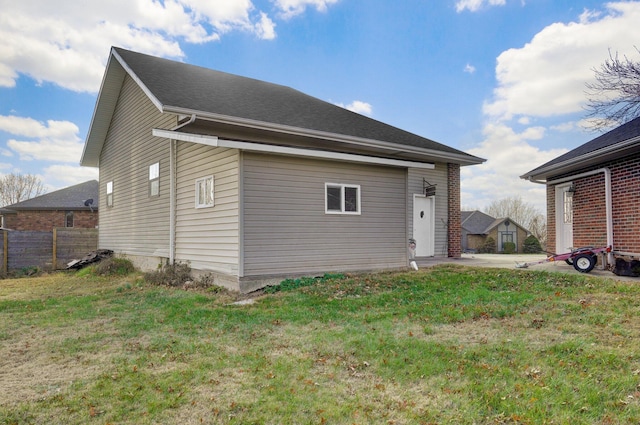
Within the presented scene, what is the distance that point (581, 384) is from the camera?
11.7 ft

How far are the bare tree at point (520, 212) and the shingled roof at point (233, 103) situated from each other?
36259 millimetres

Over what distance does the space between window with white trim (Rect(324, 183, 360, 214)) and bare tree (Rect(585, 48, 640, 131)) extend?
9.75 meters

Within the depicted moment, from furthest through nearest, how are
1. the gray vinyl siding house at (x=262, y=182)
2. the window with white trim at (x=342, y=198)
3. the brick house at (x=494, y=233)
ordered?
the brick house at (x=494, y=233)
the window with white trim at (x=342, y=198)
the gray vinyl siding house at (x=262, y=182)

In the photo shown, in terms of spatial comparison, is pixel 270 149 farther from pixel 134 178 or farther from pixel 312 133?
pixel 134 178

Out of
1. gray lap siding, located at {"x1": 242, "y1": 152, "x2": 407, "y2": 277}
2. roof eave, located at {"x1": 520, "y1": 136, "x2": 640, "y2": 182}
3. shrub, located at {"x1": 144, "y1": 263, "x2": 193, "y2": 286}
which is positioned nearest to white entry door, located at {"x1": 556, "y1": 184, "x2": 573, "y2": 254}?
roof eave, located at {"x1": 520, "y1": 136, "x2": 640, "y2": 182}

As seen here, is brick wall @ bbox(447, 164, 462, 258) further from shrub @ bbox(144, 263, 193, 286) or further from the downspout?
the downspout

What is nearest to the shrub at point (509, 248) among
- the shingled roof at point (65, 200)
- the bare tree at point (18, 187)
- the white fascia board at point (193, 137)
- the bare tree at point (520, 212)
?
the bare tree at point (520, 212)

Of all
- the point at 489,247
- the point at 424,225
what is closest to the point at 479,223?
the point at 489,247

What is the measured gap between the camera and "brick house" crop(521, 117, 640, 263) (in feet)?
29.8

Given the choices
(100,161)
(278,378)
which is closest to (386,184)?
(278,378)

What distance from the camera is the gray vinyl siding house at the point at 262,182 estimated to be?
336 inches

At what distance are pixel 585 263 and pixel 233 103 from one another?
896 centimetres

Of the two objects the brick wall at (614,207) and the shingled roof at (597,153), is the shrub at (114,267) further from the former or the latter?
the brick wall at (614,207)

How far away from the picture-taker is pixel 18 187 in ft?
144
